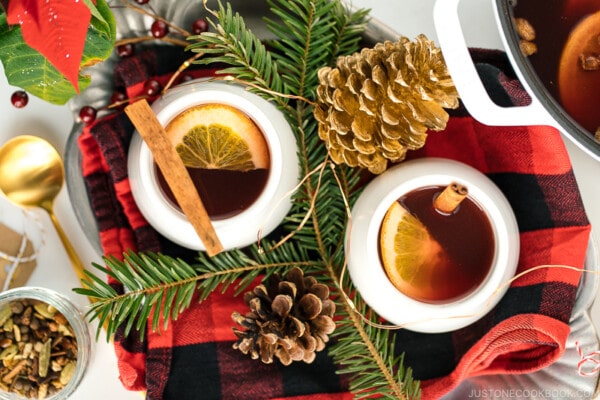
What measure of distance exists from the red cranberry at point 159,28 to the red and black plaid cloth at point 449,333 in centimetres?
2

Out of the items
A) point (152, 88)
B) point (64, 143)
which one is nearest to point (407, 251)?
point (152, 88)

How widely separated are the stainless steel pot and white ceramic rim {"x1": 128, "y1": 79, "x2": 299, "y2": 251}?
16 centimetres

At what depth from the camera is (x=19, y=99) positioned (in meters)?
0.65

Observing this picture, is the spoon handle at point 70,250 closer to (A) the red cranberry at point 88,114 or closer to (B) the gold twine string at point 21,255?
(B) the gold twine string at point 21,255

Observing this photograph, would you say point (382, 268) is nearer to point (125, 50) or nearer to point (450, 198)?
point (450, 198)

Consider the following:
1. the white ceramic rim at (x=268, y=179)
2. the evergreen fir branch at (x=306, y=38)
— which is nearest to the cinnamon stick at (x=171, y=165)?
Answer: the white ceramic rim at (x=268, y=179)

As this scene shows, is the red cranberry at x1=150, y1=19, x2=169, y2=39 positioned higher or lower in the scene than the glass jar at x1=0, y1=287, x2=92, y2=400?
higher

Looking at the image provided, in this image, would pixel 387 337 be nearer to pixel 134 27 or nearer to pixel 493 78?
pixel 493 78

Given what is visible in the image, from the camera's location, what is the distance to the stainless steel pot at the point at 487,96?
464 mm

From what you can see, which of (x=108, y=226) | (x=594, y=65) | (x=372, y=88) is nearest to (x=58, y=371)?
(x=108, y=226)

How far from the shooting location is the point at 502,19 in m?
0.48

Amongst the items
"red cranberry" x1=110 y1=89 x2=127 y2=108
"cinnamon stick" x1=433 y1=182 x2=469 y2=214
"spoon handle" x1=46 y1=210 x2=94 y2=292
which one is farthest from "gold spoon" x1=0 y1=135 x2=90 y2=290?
"cinnamon stick" x1=433 y1=182 x2=469 y2=214

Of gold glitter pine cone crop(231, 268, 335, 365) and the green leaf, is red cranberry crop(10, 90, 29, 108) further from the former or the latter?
gold glitter pine cone crop(231, 268, 335, 365)

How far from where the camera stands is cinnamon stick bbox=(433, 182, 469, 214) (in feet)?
1.73
